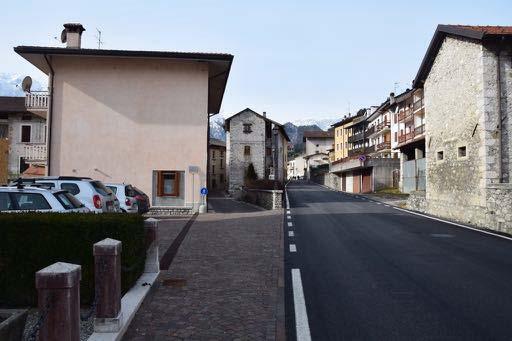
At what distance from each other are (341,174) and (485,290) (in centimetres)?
5556

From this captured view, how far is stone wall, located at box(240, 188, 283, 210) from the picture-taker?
26703 mm

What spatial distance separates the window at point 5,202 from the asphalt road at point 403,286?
591cm

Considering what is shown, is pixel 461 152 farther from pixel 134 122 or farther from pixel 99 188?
pixel 134 122

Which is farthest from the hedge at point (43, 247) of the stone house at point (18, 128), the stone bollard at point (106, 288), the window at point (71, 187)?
the stone house at point (18, 128)

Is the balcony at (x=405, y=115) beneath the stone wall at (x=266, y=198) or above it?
above

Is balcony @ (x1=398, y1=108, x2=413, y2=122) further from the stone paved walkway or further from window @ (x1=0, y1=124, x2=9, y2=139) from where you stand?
the stone paved walkway

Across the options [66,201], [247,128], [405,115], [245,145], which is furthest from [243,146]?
[66,201]

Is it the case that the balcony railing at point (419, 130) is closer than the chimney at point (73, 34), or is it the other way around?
the chimney at point (73, 34)

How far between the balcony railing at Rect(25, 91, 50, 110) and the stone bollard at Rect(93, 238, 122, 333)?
21.0m

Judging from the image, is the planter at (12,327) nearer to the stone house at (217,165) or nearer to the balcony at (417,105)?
the balcony at (417,105)

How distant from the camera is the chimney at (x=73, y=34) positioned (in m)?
24.1

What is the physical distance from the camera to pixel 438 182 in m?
21.4

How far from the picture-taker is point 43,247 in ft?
20.7

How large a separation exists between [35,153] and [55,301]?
2222 cm
